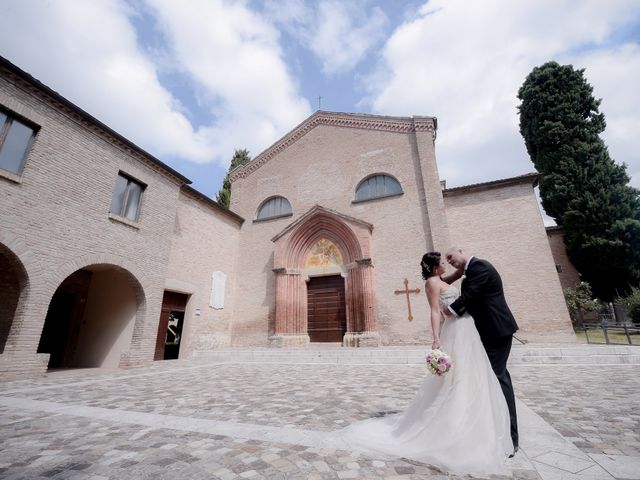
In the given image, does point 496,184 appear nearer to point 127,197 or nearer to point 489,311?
point 489,311

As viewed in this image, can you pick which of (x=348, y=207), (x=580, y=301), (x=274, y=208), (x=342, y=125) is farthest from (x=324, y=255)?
(x=580, y=301)

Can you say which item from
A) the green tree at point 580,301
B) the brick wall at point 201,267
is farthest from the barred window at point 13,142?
the green tree at point 580,301

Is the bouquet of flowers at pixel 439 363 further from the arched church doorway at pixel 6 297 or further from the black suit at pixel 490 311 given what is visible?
the arched church doorway at pixel 6 297

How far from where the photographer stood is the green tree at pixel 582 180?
604 inches

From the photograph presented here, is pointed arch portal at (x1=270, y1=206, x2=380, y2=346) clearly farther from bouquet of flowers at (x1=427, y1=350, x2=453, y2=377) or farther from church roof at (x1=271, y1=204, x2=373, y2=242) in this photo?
bouquet of flowers at (x1=427, y1=350, x2=453, y2=377)

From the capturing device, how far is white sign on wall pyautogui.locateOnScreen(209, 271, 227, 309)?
14078mm

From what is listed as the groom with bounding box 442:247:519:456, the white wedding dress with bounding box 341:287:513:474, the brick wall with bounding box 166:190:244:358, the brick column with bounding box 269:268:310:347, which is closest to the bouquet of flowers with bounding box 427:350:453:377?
the white wedding dress with bounding box 341:287:513:474

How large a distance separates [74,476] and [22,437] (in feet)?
4.92

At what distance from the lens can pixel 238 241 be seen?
1670 cm

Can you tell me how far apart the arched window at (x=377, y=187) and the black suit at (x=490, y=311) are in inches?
471

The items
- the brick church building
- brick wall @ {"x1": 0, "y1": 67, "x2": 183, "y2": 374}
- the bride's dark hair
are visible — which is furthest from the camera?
the brick church building

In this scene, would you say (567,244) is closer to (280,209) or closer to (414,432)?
(280,209)

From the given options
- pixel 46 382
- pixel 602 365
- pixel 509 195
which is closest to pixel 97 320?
pixel 46 382

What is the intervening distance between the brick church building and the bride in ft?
27.3
